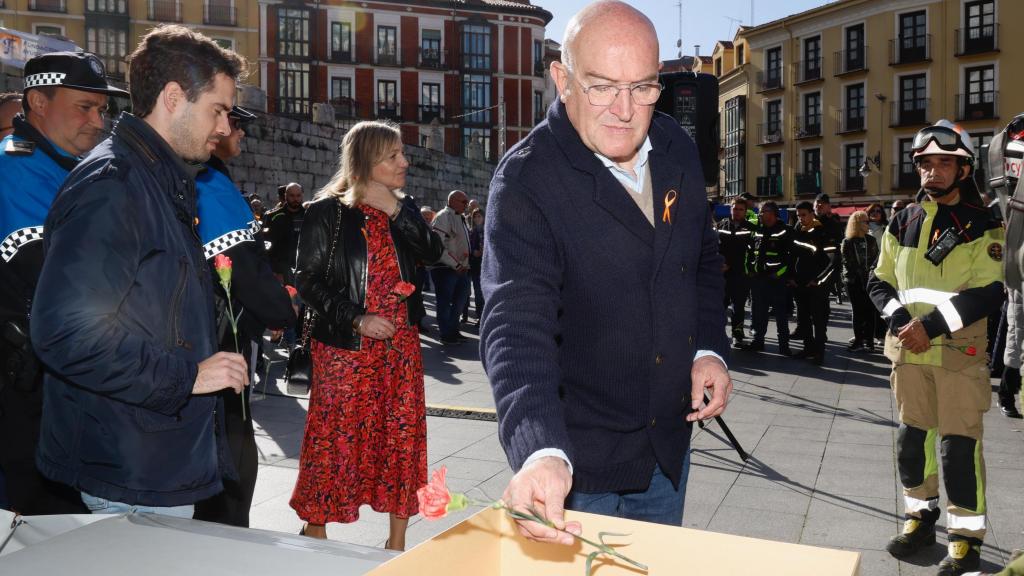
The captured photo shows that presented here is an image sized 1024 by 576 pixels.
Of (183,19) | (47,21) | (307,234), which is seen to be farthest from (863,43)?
(307,234)

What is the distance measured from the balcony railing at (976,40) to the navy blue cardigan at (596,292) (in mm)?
39388

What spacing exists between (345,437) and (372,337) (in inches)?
18.1

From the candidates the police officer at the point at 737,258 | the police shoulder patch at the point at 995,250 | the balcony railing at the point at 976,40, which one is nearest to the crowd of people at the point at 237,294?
the police shoulder patch at the point at 995,250

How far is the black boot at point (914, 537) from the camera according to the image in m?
4.09

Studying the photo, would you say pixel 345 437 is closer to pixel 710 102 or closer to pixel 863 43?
pixel 710 102

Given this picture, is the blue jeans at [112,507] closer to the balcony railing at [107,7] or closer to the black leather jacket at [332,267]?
the black leather jacket at [332,267]

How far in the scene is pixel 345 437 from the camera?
3.92 m

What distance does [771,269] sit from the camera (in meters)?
11.1

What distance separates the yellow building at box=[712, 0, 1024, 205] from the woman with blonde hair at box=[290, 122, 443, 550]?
35.0 metres

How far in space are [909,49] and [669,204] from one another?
40774 millimetres

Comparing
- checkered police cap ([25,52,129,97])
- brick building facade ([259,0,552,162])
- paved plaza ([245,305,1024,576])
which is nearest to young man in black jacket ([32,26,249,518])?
paved plaza ([245,305,1024,576])

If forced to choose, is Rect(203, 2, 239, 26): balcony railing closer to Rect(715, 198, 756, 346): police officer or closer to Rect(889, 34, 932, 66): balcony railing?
Rect(889, 34, 932, 66): balcony railing

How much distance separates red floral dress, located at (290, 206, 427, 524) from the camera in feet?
12.8

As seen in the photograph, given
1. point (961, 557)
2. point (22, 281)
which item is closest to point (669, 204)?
point (22, 281)
